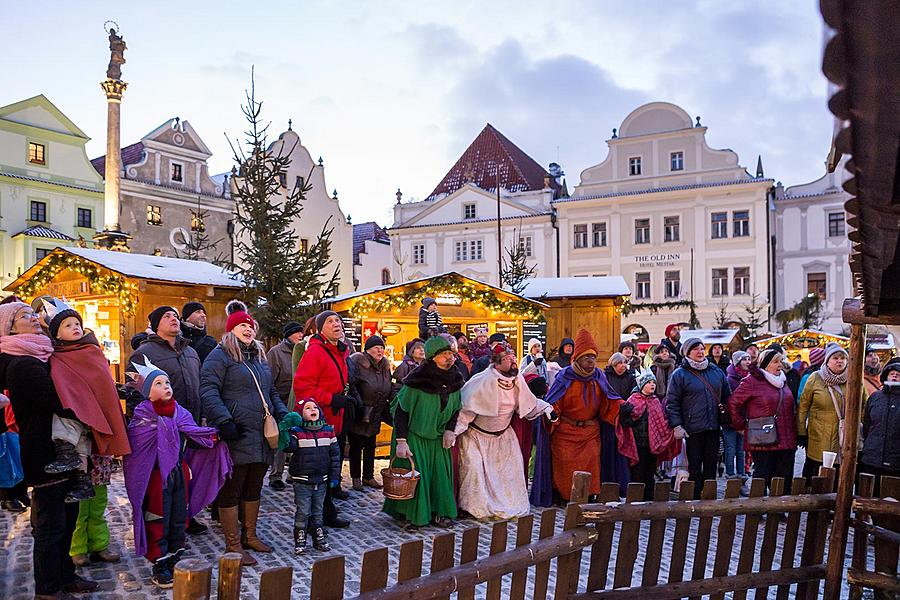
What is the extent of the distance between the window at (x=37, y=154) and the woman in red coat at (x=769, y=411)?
115 ft

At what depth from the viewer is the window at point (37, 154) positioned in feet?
109

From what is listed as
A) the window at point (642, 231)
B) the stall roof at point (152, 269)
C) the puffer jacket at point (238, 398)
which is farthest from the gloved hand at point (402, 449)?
the window at point (642, 231)


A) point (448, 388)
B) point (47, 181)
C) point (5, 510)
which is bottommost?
point (5, 510)

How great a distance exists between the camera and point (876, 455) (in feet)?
20.8

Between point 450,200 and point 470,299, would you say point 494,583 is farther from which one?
point 450,200

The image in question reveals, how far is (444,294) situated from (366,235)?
122ft

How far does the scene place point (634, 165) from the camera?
37.8 metres

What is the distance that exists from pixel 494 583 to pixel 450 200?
132 feet

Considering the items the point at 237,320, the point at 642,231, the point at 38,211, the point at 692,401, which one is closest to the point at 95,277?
the point at 237,320

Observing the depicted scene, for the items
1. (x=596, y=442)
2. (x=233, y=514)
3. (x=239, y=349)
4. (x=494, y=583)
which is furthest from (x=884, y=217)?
(x=596, y=442)

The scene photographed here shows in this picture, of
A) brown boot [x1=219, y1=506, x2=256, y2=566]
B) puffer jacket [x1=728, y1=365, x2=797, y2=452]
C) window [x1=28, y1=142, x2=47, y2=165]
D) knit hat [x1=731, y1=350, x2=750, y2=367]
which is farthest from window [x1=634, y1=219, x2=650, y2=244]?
brown boot [x1=219, y1=506, x2=256, y2=566]

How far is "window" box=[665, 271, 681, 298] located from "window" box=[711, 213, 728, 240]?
272cm

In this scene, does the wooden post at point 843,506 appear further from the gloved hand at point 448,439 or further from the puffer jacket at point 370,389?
the puffer jacket at point 370,389

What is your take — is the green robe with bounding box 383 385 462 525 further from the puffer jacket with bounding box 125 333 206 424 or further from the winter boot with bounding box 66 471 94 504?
the winter boot with bounding box 66 471 94 504
